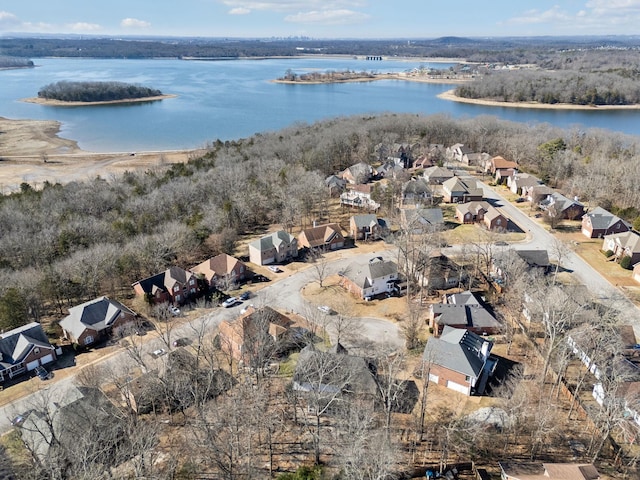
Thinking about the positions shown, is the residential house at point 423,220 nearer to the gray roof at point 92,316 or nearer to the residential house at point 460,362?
A: the residential house at point 460,362

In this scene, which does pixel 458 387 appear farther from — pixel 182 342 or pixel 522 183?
pixel 522 183

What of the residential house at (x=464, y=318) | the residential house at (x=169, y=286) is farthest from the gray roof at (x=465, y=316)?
the residential house at (x=169, y=286)

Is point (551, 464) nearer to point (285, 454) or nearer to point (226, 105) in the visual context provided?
point (285, 454)

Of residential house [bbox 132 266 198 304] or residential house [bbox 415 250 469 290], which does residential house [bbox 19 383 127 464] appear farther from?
residential house [bbox 415 250 469 290]

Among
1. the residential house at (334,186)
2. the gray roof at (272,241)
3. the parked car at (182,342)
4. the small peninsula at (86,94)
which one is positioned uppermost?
the small peninsula at (86,94)

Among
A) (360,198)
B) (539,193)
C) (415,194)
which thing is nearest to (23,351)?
(360,198)

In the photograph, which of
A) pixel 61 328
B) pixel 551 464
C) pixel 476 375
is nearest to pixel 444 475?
pixel 551 464

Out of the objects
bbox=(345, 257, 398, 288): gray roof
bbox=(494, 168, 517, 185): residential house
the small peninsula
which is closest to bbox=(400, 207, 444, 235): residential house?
bbox=(345, 257, 398, 288): gray roof
